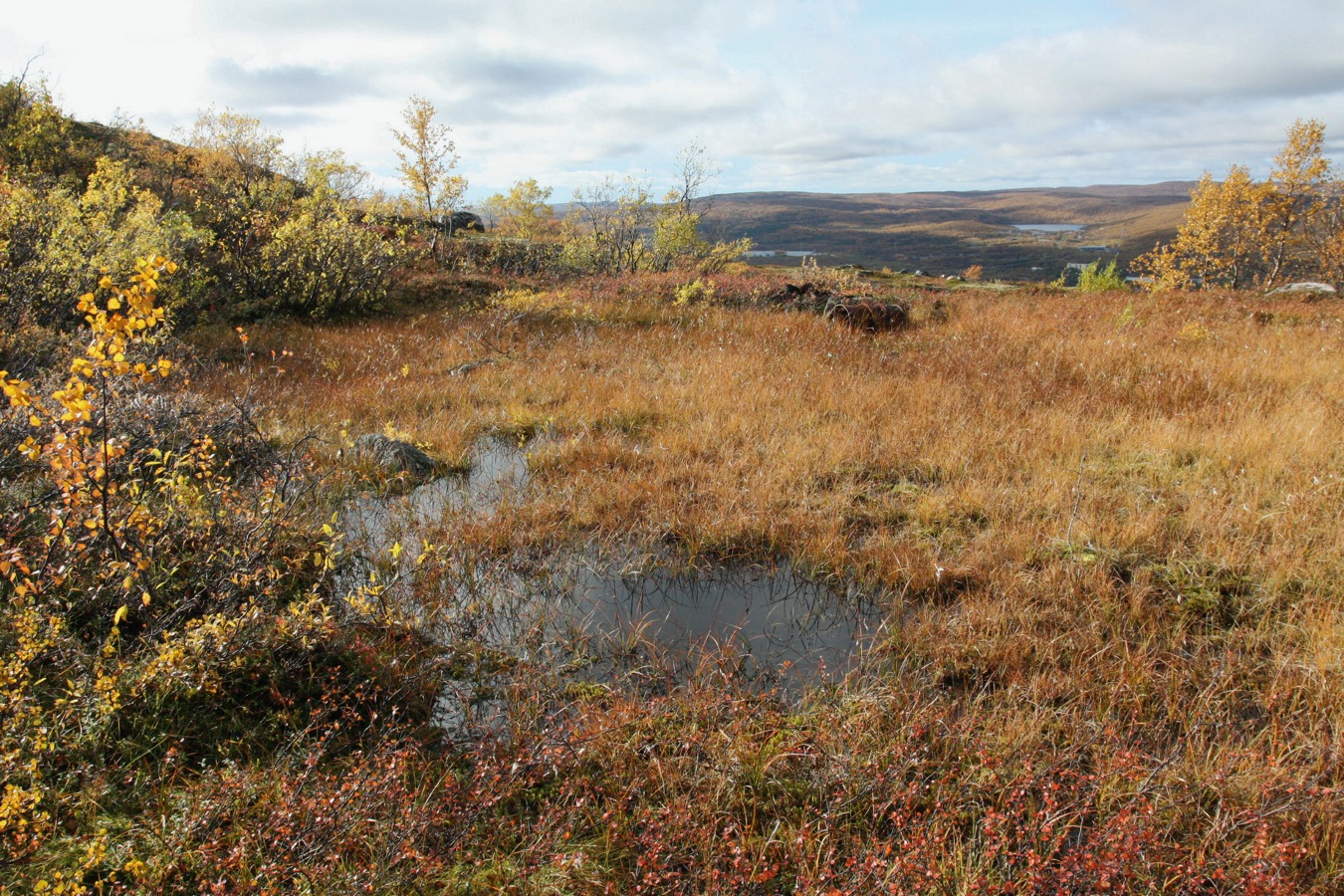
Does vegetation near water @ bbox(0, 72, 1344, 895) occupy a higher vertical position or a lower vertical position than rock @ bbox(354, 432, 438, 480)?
lower

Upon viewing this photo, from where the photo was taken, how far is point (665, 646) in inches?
140

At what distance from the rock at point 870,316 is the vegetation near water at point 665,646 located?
366 centimetres

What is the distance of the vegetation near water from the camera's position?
7.17ft

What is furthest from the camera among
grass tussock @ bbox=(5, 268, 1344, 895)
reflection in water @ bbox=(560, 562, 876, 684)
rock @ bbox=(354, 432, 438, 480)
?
rock @ bbox=(354, 432, 438, 480)

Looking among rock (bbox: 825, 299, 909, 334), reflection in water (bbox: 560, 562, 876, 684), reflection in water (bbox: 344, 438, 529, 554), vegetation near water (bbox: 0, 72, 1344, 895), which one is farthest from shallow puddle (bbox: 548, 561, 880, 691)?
rock (bbox: 825, 299, 909, 334)

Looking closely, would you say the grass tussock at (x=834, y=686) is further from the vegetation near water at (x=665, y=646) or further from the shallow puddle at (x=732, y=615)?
the shallow puddle at (x=732, y=615)

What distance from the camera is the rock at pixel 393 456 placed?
5.52 m

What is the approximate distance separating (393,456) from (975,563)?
4.50m

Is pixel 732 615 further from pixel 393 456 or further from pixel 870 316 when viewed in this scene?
Answer: pixel 870 316

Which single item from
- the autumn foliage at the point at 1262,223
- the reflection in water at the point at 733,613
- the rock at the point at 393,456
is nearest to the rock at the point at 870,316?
the rock at the point at 393,456

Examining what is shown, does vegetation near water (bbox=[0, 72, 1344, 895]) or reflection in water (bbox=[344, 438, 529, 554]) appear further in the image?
reflection in water (bbox=[344, 438, 529, 554])

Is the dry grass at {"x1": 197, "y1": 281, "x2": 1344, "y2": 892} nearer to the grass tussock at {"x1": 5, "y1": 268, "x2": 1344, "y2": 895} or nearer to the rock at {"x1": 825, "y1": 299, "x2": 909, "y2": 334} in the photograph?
the grass tussock at {"x1": 5, "y1": 268, "x2": 1344, "y2": 895}

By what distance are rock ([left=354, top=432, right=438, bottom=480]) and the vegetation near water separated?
0.10 meters

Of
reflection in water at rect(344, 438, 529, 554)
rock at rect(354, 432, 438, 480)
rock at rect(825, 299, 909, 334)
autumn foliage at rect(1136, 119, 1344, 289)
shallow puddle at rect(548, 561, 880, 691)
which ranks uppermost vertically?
autumn foliage at rect(1136, 119, 1344, 289)
